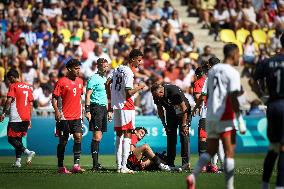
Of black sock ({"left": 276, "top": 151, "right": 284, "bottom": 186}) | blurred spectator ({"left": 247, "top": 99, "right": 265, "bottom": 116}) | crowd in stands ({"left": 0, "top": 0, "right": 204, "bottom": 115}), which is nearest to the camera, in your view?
black sock ({"left": 276, "top": 151, "right": 284, "bottom": 186})

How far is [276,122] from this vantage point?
1262 cm

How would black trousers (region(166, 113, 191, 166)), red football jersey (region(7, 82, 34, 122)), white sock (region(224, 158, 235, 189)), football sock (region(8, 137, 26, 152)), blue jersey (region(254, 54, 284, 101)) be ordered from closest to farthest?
white sock (region(224, 158, 235, 189))
blue jersey (region(254, 54, 284, 101))
black trousers (region(166, 113, 191, 166))
football sock (region(8, 137, 26, 152))
red football jersey (region(7, 82, 34, 122))

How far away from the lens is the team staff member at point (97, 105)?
727 inches

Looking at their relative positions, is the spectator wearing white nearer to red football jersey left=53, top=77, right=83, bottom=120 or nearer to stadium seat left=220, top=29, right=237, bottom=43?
stadium seat left=220, top=29, right=237, bottom=43

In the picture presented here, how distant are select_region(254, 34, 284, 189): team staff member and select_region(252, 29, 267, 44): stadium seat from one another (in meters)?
21.2

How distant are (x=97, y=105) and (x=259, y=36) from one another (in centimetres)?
1684

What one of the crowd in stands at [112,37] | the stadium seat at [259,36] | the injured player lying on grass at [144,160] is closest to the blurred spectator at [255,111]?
the crowd in stands at [112,37]

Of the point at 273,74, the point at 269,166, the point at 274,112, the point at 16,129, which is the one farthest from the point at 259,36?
the point at 269,166

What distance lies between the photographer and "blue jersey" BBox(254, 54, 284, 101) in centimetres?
1278

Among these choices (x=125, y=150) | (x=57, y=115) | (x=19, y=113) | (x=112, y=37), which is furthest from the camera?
(x=112, y=37)

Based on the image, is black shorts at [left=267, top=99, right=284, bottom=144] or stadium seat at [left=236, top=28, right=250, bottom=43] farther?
stadium seat at [left=236, top=28, right=250, bottom=43]

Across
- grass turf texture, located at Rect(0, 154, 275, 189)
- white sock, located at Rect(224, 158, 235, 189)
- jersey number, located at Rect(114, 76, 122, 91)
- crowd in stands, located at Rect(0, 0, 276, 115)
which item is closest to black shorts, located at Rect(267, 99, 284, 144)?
white sock, located at Rect(224, 158, 235, 189)

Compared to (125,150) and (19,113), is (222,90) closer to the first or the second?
(125,150)

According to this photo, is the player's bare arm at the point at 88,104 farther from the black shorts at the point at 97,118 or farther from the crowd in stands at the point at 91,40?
the crowd in stands at the point at 91,40
